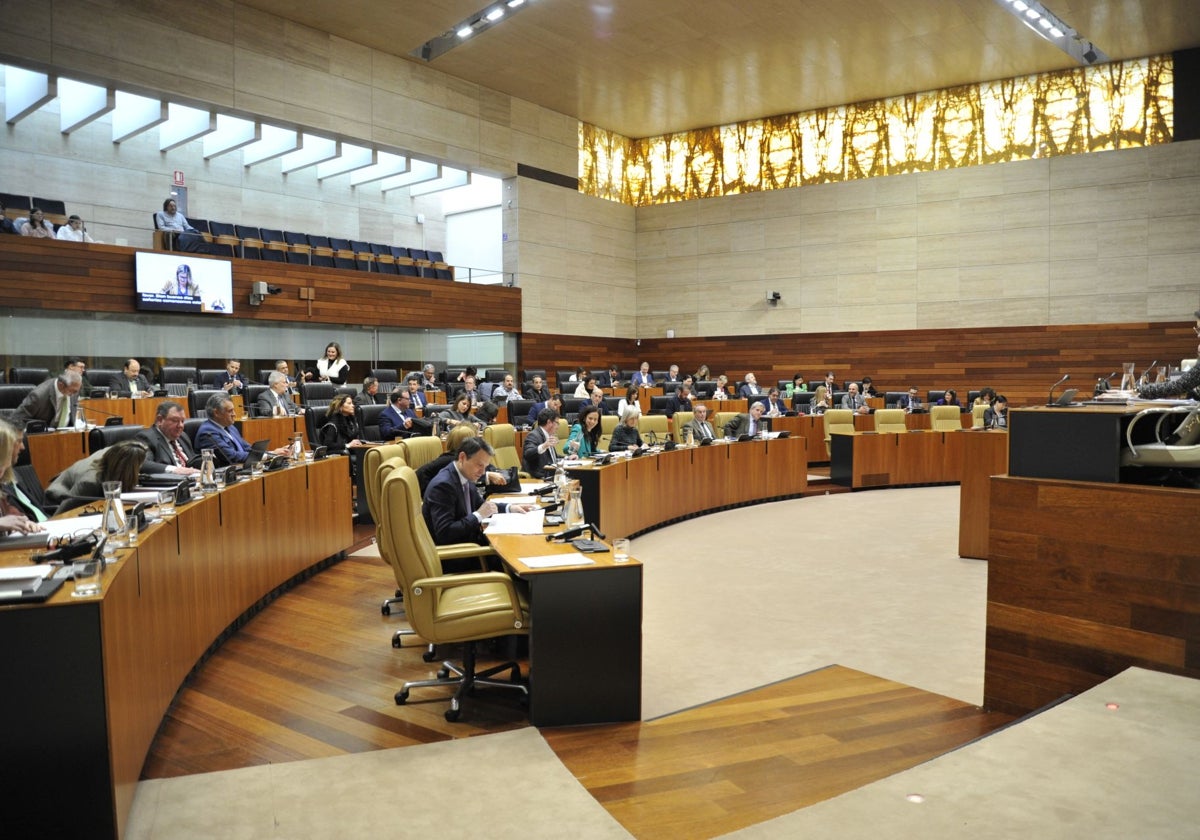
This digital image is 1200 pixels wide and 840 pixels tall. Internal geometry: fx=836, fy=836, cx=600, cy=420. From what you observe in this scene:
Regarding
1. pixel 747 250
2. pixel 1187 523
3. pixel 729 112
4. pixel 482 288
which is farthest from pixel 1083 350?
pixel 1187 523

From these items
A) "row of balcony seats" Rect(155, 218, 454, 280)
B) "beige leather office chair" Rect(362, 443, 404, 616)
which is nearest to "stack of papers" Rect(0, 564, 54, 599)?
"beige leather office chair" Rect(362, 443, 404, 616)

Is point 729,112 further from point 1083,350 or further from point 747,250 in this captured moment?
point 1083,350

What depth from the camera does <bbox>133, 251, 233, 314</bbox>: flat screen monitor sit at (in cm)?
1116

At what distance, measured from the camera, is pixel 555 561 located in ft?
11.3

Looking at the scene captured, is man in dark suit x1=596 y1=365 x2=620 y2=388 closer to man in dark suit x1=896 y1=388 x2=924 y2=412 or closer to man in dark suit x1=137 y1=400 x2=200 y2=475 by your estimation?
man in dark suit x1=896 y1=388 x2=924 y2=412

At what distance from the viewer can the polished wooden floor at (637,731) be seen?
281 centimetres

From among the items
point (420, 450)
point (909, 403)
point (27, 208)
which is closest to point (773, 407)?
point (909, 403)

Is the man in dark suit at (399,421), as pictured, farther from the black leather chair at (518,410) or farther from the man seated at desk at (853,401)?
the man seated at desk at (853,401)

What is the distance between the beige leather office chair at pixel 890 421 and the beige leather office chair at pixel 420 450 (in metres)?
7.52

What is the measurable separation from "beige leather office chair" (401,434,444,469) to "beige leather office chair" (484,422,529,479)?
0.55m

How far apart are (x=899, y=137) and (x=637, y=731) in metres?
Answer: 15.9

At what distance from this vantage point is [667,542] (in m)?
7.34

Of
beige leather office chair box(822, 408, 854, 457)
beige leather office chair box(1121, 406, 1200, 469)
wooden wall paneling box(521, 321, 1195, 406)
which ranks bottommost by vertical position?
beige leather office chair box(822, 408, 854, 457)

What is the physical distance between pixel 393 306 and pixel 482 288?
6.53ft
